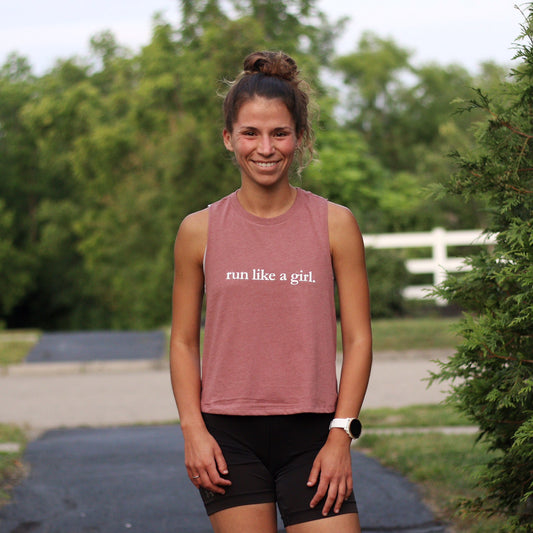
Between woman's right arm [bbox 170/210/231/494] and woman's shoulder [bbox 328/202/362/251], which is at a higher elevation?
woman's shoulder [bbox 328/202/362/251]

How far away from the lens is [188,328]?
112 inches

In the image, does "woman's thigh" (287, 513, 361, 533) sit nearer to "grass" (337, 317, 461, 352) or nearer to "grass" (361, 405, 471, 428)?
"grass" (361, 405, 471, 428)

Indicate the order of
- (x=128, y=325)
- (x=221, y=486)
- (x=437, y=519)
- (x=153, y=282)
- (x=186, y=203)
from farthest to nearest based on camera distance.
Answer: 1. (x=128, y=325)
2. (x=153, y=282)
3. (x=186, y=203)
4. (x=437, y=519)
5. (x=221, y=486)

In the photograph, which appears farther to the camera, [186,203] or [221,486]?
[186,203]

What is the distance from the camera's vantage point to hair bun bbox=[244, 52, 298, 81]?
2857mm

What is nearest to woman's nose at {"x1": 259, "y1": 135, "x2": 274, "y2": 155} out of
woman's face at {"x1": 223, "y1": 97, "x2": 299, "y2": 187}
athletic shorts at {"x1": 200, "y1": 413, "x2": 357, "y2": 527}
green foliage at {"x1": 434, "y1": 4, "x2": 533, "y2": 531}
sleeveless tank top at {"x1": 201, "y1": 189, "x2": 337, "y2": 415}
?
woman's face at {"x1": 223, "y1": 97, "x2": 299, "y2": 187}

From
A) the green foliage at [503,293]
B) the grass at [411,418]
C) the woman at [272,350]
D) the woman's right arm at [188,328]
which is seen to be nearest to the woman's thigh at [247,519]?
the woman at [272,350]

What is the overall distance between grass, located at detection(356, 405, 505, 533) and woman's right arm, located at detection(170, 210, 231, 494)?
1.80 meters

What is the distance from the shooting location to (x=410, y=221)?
30.6 m

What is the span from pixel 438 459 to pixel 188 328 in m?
4.18

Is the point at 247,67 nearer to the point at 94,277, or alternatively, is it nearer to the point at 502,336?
the point at 502,336

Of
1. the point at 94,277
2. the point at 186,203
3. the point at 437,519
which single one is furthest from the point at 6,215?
the point at 437,519

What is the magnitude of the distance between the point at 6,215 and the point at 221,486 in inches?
1617

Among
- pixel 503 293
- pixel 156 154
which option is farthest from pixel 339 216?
pixel 156 154
